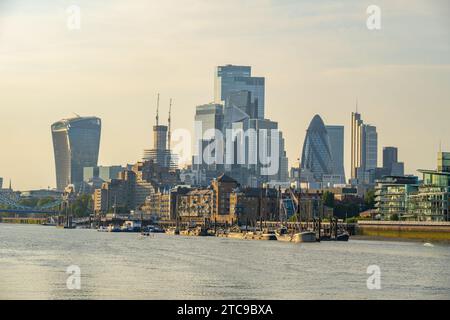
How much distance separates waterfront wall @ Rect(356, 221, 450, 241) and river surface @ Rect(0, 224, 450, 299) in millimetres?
Answer: 33153

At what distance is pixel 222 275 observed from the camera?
66375 mm

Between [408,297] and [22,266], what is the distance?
26.8m

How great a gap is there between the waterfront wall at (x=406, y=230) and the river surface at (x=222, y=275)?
33153 mm

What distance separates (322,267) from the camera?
74.0 meters

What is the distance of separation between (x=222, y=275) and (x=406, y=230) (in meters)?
73.6

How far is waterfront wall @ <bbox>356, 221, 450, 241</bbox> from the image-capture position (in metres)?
128

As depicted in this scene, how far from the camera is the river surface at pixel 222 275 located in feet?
179
